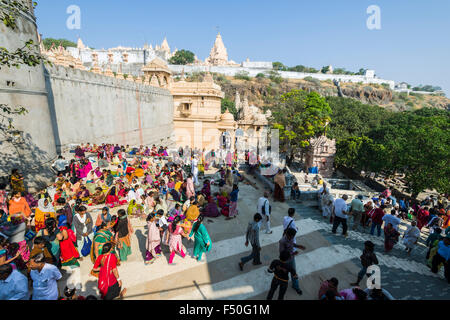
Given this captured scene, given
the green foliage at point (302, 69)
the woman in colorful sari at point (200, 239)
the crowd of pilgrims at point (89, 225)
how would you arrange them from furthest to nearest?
the green foliage at point (302, 69) < the woman in colorful sari at point (200, 239) < the crowd of pilgrims at point (89, 225)

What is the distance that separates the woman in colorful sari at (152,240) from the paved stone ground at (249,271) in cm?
20

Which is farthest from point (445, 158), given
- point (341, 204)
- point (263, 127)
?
point (263, 127)

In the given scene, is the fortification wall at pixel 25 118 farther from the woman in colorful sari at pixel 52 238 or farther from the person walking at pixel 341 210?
the person walking at pixel 341 210

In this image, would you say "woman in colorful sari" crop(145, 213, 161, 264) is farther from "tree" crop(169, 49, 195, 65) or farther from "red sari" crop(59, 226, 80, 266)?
"tree" crop(169, 49, 195, 65)

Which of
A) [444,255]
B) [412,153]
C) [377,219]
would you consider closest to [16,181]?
[377,219]

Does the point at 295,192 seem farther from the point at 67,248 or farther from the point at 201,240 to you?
the point at 67,248

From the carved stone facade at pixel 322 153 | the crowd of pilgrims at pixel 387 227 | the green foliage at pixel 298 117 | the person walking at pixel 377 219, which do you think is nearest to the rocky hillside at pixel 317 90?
the green foliage at pixel 298 117

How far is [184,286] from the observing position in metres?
5.41

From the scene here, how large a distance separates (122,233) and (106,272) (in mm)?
1495

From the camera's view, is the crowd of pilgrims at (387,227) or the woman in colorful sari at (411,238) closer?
the crowd of pilgrims at (387,227)

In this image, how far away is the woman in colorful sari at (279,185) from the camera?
1047 cm

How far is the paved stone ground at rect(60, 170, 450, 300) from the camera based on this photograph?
528cm

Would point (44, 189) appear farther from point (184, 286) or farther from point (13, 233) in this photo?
point (184, 286)
